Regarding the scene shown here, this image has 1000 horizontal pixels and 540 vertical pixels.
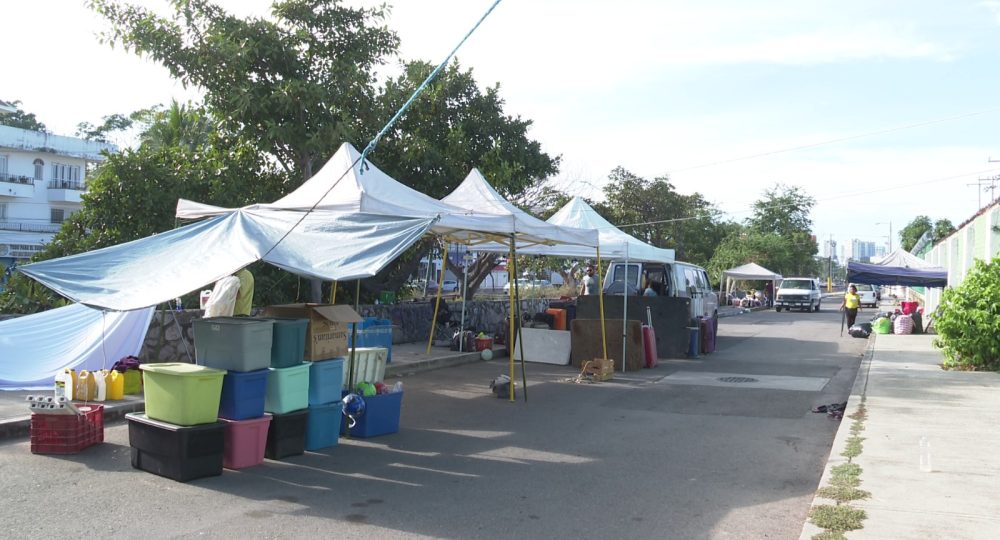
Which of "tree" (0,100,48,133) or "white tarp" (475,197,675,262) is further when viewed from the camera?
"tree" (0,100,48,133)

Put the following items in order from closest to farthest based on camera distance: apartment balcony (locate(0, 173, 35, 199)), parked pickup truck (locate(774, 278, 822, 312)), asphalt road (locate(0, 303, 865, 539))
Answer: asphalt road (locate(0, 303, 865, 539)) < parked pickup truck (locate(774, 278, 822, 312)) < apartment balcony (locate(0, 173, 35, 199))

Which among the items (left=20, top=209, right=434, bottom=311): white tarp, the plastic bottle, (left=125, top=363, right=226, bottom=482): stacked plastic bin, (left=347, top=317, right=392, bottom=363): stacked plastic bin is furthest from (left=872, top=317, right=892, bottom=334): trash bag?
(left=125, top=363, right=226, bottom=482): stacked plastic bin

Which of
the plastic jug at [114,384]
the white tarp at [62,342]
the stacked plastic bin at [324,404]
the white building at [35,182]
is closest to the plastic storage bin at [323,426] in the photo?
the stacked plastic bin at [324,404]

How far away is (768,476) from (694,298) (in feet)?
39.4

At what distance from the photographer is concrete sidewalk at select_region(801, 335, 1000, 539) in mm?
5203

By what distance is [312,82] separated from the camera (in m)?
14.9

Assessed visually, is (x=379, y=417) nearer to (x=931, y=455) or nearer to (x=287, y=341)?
(x=287, y=341)

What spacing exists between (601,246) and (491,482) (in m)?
9.42

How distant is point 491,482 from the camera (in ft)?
21.8

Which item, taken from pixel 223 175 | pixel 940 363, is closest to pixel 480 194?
pixel 223 175

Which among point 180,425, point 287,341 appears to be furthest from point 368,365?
point 180,425

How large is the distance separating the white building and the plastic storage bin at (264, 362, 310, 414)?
43.2 metres

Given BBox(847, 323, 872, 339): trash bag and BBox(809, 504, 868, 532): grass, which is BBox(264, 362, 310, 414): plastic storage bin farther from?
BBox(847, 323, 872, 339): trash bag

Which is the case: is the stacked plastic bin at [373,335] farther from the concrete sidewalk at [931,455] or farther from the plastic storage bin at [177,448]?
the concrete sidewalk at [931,455]
